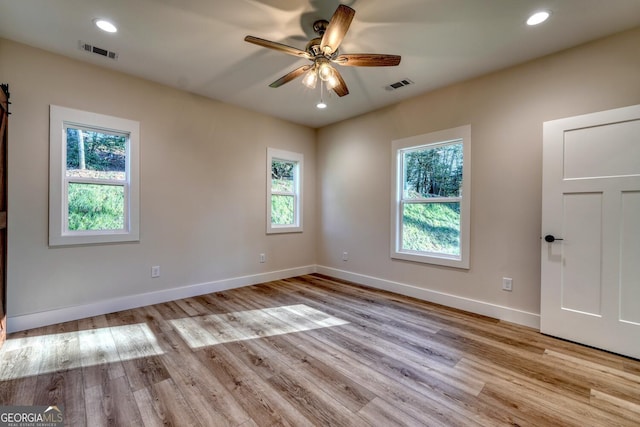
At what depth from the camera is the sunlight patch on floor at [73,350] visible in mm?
2020

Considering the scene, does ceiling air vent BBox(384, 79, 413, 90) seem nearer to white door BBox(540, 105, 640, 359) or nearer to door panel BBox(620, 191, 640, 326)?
white door BBox(540, 105, 640, 359)

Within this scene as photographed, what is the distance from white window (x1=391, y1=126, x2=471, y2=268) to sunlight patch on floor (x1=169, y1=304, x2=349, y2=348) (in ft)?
5.23

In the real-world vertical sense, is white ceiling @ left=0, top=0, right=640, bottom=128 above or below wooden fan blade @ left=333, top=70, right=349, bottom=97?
above

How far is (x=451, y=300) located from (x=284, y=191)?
10.0ft

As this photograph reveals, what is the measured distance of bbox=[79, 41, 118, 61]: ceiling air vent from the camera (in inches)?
103

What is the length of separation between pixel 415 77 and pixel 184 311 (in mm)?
3813

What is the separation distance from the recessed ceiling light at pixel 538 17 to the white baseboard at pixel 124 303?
14.1 ft

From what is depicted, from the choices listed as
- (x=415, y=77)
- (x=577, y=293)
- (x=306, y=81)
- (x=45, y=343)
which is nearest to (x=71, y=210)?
(x=45, y=343)

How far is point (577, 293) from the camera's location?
8.07 ft

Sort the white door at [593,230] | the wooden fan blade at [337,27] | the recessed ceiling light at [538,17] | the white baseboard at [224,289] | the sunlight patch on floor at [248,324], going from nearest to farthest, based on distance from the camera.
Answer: the wooden fan blade at [337,27] < the recessed ceiling light at [538,17] < the white door at [593,230] < the sunlight patch on floor at [248,324] < the white baseboard at [224,289]

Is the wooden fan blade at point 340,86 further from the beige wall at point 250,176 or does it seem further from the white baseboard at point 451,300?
the white baseboard at point 451,300

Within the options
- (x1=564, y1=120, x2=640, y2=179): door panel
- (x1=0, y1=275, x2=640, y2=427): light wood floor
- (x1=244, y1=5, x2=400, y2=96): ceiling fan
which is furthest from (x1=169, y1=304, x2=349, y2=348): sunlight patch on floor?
(x1=564, y1=120, x2=640, y2=179): door panel

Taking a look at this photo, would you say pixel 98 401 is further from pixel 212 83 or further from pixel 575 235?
pixel 575 235

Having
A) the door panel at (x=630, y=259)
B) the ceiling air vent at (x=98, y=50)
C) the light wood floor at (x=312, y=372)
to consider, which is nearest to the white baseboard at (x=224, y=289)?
the light wood floor at (x=312, y=372)
